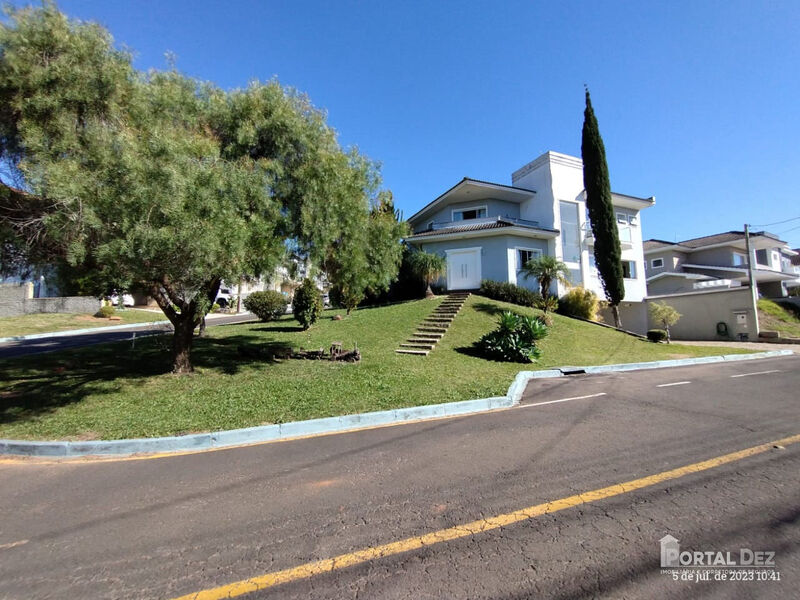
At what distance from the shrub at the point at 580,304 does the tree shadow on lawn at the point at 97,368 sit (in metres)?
15.9

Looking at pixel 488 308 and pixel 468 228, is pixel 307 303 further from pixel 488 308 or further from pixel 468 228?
pixel 468 228

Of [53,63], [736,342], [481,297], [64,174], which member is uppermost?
[53,63]

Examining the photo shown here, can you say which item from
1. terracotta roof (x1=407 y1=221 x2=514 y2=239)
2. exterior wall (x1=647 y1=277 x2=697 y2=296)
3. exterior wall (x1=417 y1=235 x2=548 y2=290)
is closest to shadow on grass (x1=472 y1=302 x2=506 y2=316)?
exterior wall (x1=417 y1=235 x2=548 y2=290)

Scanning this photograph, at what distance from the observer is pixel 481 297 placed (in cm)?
2117

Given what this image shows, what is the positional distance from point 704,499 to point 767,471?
3.99 feet

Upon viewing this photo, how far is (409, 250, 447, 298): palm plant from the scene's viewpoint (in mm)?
21250

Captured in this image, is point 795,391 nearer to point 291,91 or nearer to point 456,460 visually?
point 456,460

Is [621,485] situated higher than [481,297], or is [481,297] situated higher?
[481,297]

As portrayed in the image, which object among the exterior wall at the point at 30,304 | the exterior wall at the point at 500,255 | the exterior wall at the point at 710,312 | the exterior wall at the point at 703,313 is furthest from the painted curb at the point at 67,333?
the exterior wall at the point at 710,312

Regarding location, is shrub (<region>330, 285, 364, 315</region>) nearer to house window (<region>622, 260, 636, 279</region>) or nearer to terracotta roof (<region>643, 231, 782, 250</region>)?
house window (<region>622, 260, 636, 279</region>)

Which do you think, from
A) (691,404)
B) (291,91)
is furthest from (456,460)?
(291,91)

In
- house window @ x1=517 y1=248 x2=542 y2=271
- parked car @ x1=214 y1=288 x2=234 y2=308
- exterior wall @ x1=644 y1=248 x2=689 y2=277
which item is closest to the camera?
house window @ x1=517 y1=248 x2=542 y2=271

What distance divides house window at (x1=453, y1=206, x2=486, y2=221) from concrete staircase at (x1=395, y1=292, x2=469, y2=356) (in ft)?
23.4

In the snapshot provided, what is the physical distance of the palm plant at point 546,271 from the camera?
67.4ft
